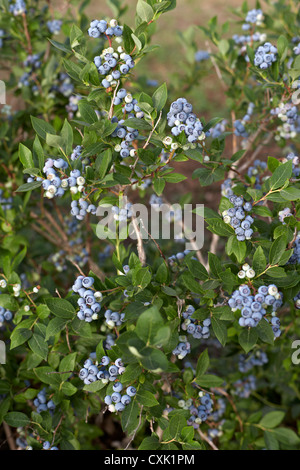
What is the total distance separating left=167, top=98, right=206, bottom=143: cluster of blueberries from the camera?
1.45m

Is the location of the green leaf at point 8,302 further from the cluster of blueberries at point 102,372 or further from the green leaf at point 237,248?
the green leaf at point 237,248

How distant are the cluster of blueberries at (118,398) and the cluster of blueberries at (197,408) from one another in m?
0.35

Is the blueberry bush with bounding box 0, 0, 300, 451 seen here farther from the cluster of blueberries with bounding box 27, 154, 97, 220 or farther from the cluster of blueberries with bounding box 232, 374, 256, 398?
the cluster of blueberries with bounding box 232, 374, 256, 398

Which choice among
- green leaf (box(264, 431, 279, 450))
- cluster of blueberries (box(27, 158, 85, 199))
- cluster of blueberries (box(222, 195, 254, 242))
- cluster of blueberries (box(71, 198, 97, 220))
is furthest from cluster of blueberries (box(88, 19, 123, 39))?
green leaf (box(264, 431, 279, 450))

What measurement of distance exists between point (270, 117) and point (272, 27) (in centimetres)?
64

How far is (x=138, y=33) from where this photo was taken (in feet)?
4.80

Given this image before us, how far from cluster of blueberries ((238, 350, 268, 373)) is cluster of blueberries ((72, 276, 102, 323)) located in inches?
43.2

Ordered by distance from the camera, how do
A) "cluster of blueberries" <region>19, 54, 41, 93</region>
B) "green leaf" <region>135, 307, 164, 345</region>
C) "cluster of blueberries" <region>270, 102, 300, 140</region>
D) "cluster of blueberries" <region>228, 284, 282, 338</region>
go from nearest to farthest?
1. "green leaf" <region>135, 307, 164, 345</region>
2. "cluster of blueberries" <region>228, 284, 282, 338</region>
3. "cluster of blueberries" <region>270, 102, 300, 140</region>
4. "cluster of blueberries" <region>19, 54, 41, 93</region>

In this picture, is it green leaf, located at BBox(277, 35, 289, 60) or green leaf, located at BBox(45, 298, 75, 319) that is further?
green leaf, located at BBox(277, 35, 289, 60)
